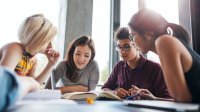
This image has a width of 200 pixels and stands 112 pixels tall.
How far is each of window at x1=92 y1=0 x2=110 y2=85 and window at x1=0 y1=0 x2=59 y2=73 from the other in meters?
0.69

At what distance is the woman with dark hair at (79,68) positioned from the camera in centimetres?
227

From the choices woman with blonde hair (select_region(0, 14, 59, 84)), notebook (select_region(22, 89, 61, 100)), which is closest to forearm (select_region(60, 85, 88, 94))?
woman with blonde hair (select_region(0, 14, 59, 84))

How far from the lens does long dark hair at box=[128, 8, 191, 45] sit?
1.40 meters

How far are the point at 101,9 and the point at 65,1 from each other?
60 cm

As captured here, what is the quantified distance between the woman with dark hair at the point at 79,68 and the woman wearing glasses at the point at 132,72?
283 millimetres

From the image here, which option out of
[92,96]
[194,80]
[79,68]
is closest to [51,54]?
[79,68]

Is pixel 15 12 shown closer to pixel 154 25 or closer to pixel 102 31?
pixel 102 31

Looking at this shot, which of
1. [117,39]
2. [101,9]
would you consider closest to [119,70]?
[117,39]

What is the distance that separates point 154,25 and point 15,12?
7.38 ft

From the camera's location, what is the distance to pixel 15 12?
121 inches

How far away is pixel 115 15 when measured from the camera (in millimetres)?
3551

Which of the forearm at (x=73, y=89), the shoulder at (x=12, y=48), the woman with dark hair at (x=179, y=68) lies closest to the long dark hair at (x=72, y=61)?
the forearm at (x=73, y=89)

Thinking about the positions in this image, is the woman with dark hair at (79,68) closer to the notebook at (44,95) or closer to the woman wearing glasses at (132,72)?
the woman wearing glasses at (132,72)

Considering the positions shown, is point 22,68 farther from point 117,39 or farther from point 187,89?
point 187,89
